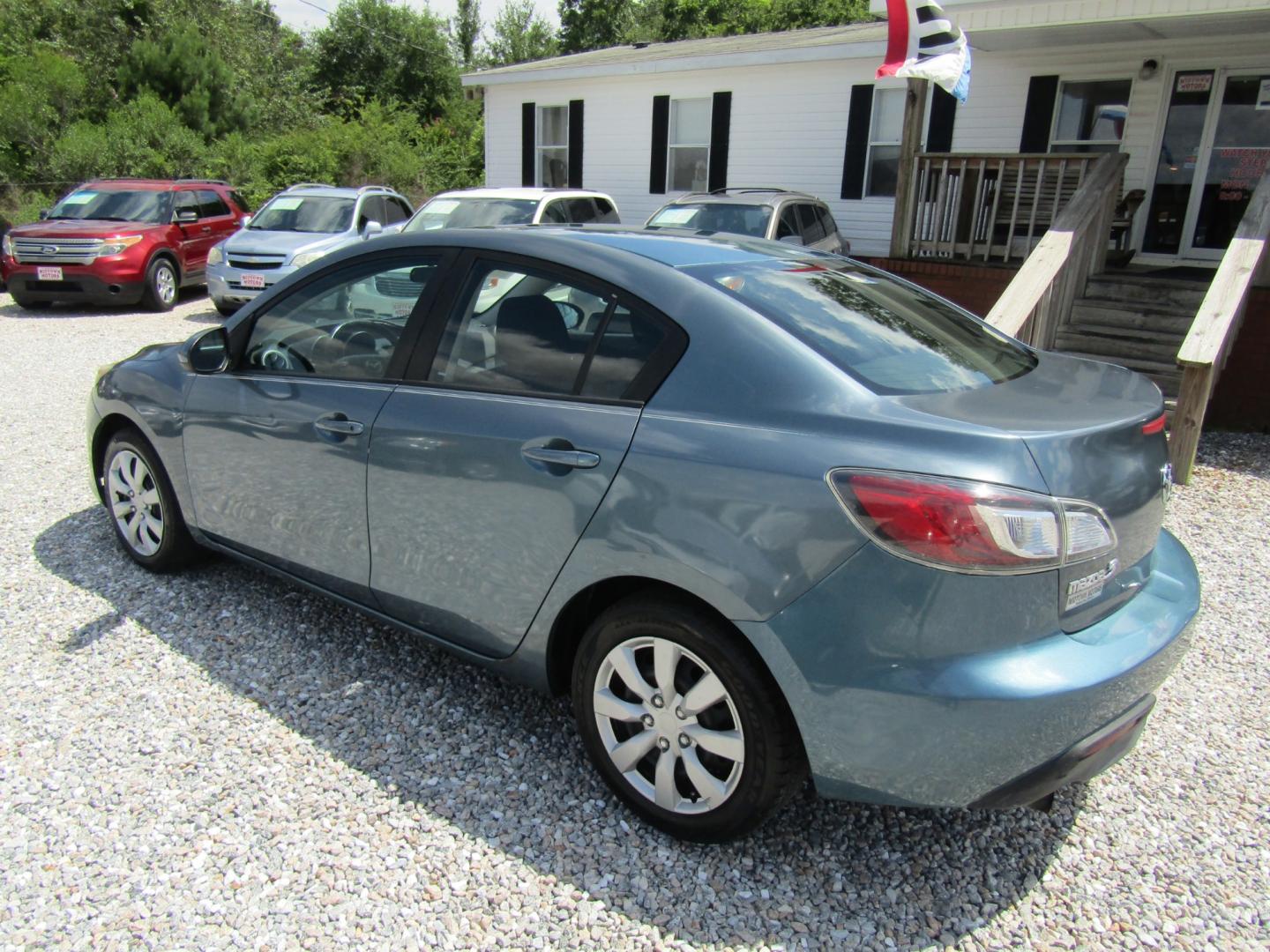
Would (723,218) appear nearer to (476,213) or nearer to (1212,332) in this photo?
(476,213)

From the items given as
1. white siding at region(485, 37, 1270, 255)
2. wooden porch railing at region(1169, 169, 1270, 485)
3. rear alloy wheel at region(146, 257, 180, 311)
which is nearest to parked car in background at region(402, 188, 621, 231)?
rear alloy wheel at region(146, 257, 180, 311)

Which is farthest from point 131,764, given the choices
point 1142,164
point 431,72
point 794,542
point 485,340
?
point 431,72

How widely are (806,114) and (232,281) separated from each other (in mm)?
8782

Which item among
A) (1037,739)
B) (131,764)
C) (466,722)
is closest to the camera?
(1037,739)

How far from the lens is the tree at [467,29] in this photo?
4762 cm

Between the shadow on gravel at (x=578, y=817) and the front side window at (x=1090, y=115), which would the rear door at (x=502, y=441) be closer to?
the shadow on gravel at (x=578, y=817)

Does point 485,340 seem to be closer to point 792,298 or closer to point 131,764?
point 792,298

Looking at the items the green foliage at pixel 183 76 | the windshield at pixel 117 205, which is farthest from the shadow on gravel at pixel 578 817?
the green foliage at pixel 183 76

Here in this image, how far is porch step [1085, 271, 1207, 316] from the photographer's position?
812cm

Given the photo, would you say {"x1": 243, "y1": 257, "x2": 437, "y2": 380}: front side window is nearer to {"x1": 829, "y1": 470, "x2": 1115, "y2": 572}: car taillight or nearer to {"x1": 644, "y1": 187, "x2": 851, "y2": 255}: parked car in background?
{"x1": 829, "y1": 470, "x2": 1115, "y2": 572}: car taillight

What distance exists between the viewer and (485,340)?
2896 mm

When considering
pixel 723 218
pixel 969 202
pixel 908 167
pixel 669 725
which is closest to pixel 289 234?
pixel 723 218

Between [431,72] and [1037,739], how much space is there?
4541 centimetres

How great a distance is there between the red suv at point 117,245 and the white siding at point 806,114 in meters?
6.45
